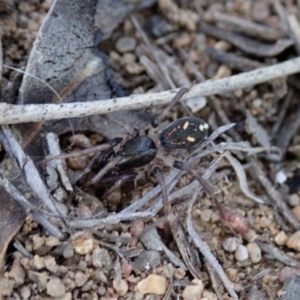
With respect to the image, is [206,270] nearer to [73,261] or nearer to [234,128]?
[73,261]

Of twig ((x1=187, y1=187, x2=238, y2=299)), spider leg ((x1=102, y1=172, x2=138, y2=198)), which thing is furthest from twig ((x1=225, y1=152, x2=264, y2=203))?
spider leg ((x1=102, y1=172, x2=138, y2=198))

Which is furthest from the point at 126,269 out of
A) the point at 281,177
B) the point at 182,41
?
the point at 182,41

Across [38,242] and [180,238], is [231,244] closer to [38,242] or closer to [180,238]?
[180,238]

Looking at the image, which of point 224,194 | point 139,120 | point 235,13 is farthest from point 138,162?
point 235,13

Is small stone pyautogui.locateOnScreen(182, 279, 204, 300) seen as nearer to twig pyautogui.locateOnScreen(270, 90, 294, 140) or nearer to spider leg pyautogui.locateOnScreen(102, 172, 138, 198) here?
spider leg pyautogui.locateOnScreen(102, 172, 138, 198)

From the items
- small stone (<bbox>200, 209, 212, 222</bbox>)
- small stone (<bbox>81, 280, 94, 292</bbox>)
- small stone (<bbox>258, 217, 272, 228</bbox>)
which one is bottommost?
small stone (<bbox>258, 217, 272, 228</bbox>)

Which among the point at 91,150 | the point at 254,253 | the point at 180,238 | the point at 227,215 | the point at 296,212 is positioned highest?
the point at 91,150
